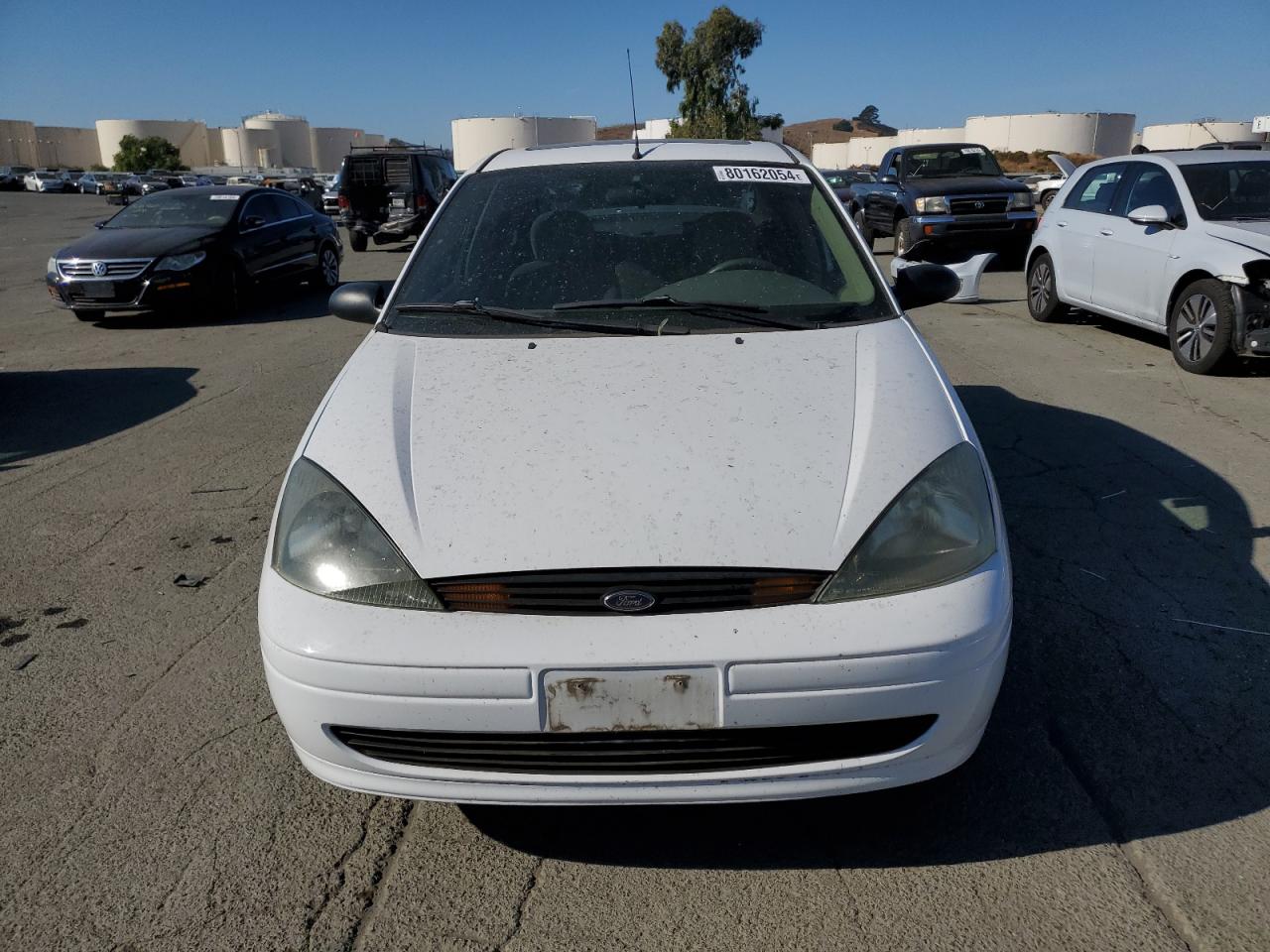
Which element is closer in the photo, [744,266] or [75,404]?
[744,266]

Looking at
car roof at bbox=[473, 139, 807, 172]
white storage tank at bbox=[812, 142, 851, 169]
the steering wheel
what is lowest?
the steering wheel

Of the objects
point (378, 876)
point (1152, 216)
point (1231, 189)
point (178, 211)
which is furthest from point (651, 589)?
point (178, 211)

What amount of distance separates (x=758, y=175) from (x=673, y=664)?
7.71 feet

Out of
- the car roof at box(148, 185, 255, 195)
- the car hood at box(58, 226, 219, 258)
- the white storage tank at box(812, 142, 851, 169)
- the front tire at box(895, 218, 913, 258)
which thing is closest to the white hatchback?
the front tire at box(895, 218, 913, 258)

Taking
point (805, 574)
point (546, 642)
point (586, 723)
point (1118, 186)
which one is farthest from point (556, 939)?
point (1118, 186)

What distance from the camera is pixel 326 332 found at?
10.3m

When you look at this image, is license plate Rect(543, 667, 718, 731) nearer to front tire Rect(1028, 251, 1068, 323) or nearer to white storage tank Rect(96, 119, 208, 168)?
front tire Rect(1028, 251, 1068, 323)

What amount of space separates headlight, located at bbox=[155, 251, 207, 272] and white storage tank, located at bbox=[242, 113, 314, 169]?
11698 cm

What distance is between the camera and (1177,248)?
7426 mm

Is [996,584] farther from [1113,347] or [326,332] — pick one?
[326,332]

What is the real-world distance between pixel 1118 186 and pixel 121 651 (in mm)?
8457

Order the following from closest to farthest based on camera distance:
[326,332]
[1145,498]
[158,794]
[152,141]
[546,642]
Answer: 1. [546,642]
2. [158,794]
3. [1145,498]
4. [326,332]
5. [152,141]

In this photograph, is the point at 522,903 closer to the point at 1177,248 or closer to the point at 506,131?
the point at 1177,248

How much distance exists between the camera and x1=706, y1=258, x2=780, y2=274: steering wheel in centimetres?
339
